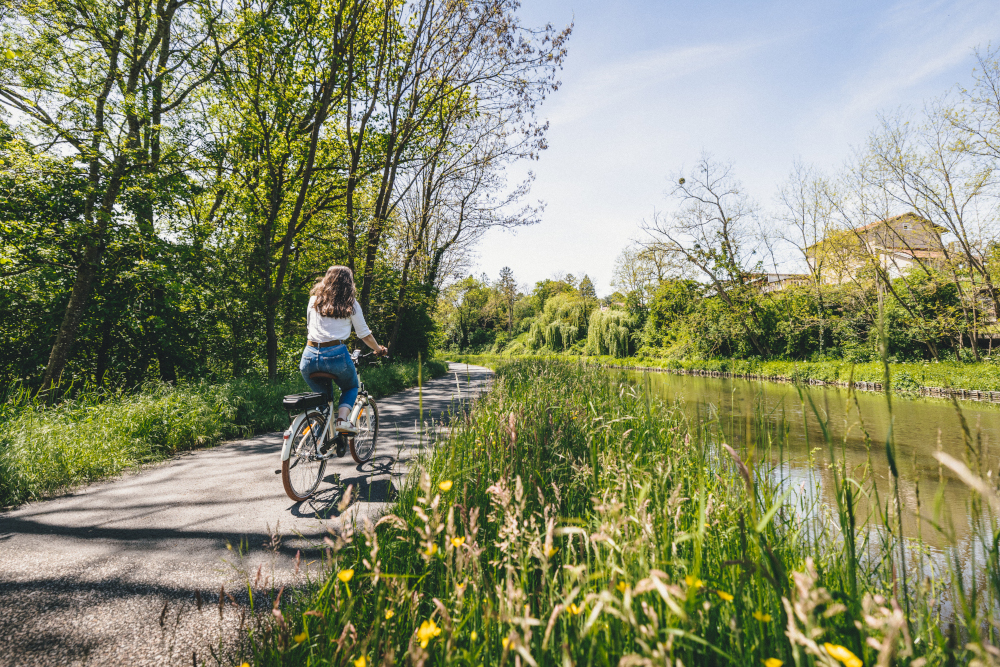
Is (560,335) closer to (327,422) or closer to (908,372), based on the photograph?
(908,372)

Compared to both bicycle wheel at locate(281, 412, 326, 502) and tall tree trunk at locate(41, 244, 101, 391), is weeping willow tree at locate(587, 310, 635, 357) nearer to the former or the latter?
tall tree trunk at locate(41, 244, 101, 391)

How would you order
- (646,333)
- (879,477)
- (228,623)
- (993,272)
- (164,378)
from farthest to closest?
1. (646,333)
2. (993,272)
3. (164,378)
4. (879,477)
5. (228,623)

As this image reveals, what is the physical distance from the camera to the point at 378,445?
5.46 meters

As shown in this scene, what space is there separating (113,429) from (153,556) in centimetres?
329

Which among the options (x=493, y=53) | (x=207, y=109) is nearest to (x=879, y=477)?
(x=493, y=53)

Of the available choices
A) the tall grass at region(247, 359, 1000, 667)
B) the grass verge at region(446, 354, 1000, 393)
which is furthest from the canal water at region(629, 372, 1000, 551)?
the grass verge at region(446, 354, 1000, 393)

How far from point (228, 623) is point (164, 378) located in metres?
9.47

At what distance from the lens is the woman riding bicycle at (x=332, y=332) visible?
4035mm

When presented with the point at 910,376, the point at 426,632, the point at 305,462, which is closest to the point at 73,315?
the point at 305,462

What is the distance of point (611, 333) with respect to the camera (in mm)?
34219

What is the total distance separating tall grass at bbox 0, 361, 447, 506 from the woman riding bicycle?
2.39 m

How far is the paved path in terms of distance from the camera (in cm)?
190

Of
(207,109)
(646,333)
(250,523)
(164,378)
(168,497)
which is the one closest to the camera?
(250,523)

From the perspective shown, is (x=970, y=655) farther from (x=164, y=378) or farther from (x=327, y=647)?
(x=164, y=378)
